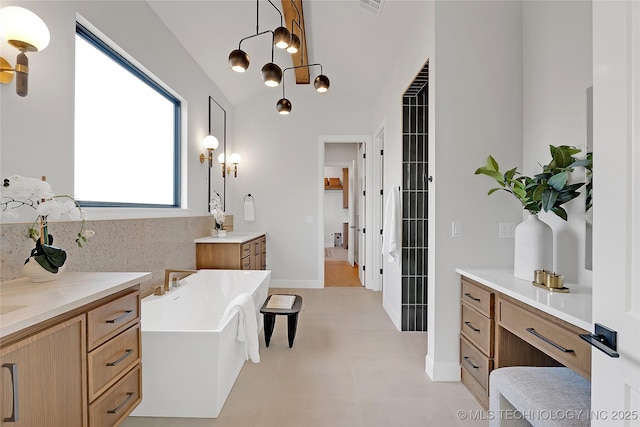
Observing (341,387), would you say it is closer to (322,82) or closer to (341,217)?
(322,82)

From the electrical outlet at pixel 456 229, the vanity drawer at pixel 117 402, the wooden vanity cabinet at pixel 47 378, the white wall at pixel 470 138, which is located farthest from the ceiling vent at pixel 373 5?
the vanity drawer at pixel 117 402

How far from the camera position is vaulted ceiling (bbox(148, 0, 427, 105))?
2838 millimetres

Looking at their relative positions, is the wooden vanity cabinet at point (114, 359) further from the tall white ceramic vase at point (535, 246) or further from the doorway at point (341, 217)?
the doorway at point (341, 217)

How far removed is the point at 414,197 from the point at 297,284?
2.57 m

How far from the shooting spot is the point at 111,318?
1.29m

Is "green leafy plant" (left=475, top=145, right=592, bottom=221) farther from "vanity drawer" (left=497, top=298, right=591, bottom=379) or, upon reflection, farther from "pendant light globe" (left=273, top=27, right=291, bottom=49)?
"pendant light globe" (left=273, top=27, right=291, bottom=49)

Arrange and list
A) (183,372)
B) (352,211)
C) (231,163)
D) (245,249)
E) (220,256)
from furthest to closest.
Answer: (352,211) → (231,163) → (245,249) → (220,256) → (183,372)

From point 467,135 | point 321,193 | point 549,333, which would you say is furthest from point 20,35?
point 321,193

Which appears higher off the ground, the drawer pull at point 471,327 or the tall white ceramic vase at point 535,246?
the tall white ceramic vase at point 535,246

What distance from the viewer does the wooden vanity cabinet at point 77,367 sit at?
2.87 feet

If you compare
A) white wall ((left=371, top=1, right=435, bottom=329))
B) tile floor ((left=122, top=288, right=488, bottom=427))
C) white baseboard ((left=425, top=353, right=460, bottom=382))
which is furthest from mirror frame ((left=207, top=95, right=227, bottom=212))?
white baseboard ((left=425, top=353, right=460, bottom=382))

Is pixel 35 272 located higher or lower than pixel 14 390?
higher

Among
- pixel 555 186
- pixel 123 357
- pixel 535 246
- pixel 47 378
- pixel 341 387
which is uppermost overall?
pixel 555 186
